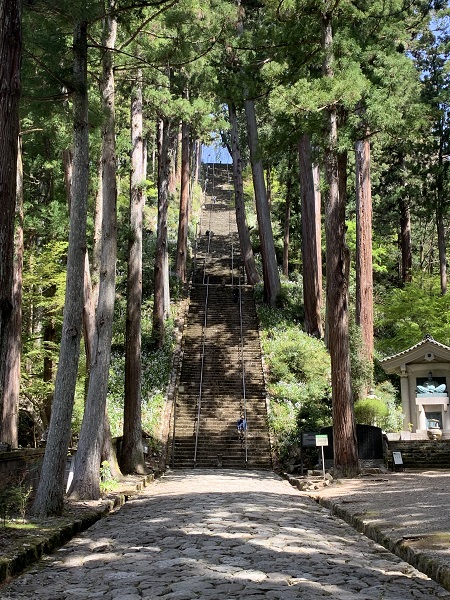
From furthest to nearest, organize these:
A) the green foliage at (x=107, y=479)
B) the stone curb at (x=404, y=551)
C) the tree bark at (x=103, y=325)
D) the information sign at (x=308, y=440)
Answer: the information sign at (x=308, y=440) → the green foliage at (x=107, y=479) → the tree bark at (x=103, y=325) → the stone curb at (x=404, y=551)

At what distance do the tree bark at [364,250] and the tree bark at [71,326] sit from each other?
16328mm

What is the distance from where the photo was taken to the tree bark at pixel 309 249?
92.7ft

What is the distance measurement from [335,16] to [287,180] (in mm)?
20889

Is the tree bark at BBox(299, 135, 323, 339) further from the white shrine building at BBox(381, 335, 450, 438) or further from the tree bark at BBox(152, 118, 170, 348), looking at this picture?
the white shrine building at BBox(381, 335, 450, 438)

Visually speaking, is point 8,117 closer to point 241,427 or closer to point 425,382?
point 241,427

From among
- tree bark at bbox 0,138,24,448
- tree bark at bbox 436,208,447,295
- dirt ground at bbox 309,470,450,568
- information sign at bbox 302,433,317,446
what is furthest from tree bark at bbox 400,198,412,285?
tree bark at bbox 0,138,24,448

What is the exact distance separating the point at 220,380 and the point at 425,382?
7798 millimetres

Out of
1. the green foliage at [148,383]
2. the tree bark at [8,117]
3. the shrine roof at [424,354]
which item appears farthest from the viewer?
the green foliage at [148,383]

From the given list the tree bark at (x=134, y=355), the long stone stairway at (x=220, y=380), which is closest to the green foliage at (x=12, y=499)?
the tree bark at (x=134, y=355)

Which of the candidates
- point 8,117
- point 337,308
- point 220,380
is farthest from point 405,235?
point 8,117

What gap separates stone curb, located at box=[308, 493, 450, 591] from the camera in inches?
220

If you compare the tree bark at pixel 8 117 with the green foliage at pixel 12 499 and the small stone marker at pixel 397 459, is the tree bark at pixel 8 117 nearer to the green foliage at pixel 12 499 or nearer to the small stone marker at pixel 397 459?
the green foliage at pixel 12 499

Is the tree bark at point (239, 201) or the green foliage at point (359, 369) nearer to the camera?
the green foliage at point (359, 369)

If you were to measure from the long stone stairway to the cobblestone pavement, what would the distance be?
1185 cm
